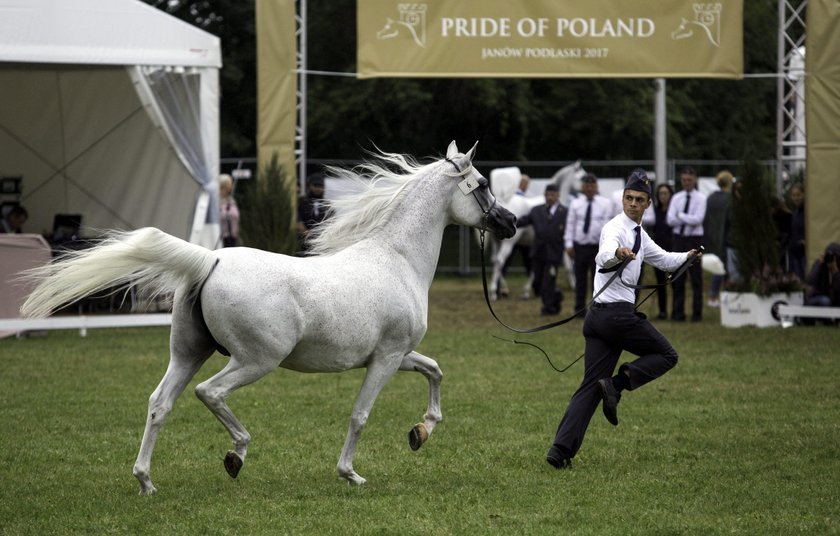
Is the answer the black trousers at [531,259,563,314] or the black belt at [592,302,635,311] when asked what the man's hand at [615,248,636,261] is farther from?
the black trousers at [531,259,563,314]

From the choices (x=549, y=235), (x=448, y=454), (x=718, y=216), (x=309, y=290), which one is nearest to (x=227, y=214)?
(x=549, y=235)

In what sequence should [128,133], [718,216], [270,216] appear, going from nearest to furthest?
1. [270,216]
2. [128,133]
3. [718,216]

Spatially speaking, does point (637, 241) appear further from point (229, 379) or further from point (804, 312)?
point (804, 312)

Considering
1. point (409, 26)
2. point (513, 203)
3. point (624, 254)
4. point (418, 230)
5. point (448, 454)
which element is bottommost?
point (448, 454)

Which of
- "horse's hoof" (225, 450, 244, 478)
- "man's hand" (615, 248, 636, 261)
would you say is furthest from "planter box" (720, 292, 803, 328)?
"horse's hoof" (225, 450, 244, 478)

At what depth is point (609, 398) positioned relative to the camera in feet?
24.2

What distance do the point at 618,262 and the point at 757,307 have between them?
9.29 metres

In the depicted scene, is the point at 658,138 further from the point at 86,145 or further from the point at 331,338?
the point at 331,338

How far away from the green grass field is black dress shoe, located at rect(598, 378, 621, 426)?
37cm

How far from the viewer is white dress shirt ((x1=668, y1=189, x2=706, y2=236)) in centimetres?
1612

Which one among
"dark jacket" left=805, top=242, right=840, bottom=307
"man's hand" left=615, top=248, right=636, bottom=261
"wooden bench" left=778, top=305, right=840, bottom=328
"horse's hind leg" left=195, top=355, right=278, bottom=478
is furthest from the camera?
"wooden bench" left=778, top=305, right=840, bottom=328

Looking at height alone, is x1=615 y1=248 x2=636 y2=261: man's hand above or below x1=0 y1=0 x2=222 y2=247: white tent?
below

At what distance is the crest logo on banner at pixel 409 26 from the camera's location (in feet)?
52.8

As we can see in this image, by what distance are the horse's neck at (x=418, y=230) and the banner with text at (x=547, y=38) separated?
29.4ft
